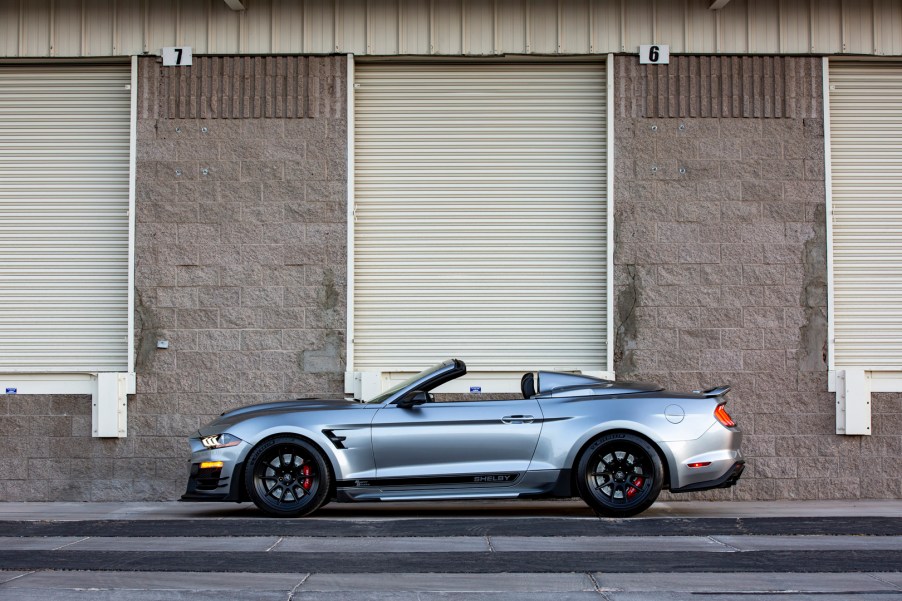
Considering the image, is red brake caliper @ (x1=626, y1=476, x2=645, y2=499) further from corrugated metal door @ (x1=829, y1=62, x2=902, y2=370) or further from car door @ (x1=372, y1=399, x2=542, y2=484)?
corrugated metal door @ (x1=829, y1=62, x2=902, y2=370)

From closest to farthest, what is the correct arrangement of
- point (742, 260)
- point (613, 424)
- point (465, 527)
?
point (465, 527) → point (613, 424) → point (742, 260)

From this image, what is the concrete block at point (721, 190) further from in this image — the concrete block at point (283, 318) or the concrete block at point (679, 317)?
the concrete block at point (283, 318)

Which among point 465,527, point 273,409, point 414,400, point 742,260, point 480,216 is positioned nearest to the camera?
point 465,527

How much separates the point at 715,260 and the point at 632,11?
2.97m

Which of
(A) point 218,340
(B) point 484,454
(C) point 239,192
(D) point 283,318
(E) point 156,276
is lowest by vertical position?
(B) point 484,454

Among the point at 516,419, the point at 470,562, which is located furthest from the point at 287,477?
the point at 470,562

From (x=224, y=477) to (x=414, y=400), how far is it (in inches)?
68.9

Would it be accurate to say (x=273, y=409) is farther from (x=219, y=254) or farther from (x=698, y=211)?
(x=698, y=211)

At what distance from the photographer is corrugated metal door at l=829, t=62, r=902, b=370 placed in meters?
12.6

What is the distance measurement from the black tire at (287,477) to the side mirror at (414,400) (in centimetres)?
83

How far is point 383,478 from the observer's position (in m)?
9.57

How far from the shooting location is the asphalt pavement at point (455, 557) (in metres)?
6.33

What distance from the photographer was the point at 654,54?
12.7 m

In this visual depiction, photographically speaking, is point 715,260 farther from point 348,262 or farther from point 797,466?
point 348,262
